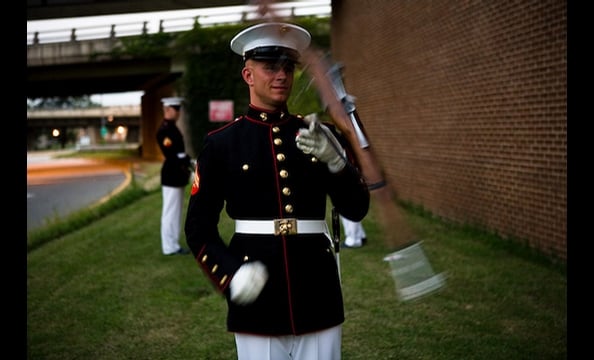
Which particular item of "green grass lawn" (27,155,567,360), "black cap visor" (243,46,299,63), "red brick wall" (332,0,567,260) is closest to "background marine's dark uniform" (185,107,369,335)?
"black cap visor" (243,46,299,63)

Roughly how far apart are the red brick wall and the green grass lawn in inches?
26.6

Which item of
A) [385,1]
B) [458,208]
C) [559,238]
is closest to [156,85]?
[385,1]

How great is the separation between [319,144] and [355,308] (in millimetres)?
3656

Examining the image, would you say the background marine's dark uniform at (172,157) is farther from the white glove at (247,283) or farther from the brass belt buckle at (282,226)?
the white glove at (247,283)

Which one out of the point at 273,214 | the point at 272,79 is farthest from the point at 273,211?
the point at 272,79

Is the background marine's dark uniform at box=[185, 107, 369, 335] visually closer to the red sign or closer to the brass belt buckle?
the brass belt buckle

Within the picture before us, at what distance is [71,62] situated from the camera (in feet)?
93.1

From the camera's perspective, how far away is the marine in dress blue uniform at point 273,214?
2.46 m

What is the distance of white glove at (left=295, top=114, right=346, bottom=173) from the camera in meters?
2.23

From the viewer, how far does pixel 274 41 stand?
2.47 meters

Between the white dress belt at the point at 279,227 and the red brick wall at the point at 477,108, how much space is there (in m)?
4.99

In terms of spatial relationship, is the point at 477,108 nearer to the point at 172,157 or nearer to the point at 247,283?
the point at 172,157

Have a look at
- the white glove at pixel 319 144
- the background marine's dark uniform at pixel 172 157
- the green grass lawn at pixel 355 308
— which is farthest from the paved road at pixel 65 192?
the white glove at pixel 319 144
